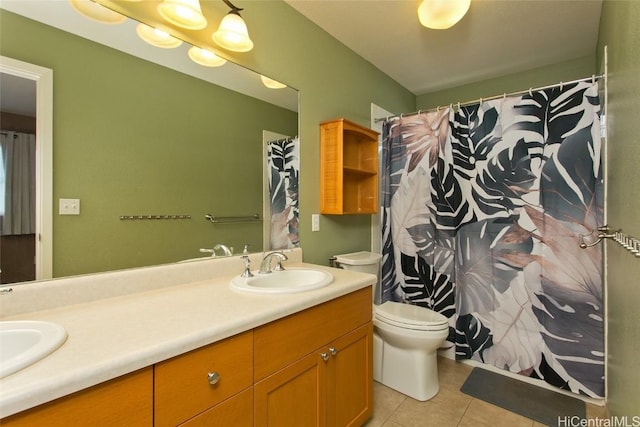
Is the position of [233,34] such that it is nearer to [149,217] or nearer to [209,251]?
[149,217]

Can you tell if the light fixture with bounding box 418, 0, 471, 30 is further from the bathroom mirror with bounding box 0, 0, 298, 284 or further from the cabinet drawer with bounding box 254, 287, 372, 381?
the cabinet drawer with bounding box 254, 287, 372, 381

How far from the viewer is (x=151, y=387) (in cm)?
74

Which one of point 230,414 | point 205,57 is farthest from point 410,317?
point 205,57

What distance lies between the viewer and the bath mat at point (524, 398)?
1686mm

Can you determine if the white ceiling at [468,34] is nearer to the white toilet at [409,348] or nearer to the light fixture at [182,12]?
the light fixture at [182,12]

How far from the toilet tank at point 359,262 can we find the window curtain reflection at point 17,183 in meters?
1.57

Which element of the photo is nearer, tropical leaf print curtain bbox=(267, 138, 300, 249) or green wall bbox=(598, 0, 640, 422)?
green wall bbox=(598, 0, 640, 422)

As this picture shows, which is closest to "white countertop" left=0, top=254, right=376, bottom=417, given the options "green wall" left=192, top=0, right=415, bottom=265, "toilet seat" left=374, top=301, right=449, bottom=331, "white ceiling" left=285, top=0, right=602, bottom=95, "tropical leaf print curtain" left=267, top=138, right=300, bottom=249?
"tropical leaf print curtain" left=267, top=138, right=300, bottom=249

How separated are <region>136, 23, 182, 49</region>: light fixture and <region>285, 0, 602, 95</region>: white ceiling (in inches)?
34.0

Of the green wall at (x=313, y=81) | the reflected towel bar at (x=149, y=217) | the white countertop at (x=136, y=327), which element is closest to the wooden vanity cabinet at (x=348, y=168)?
the green wall at (x=313, y=81)

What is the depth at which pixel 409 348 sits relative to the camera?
183 centimetres

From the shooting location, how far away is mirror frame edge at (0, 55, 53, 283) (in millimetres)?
985

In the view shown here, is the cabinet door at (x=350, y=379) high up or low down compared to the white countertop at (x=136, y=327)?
down

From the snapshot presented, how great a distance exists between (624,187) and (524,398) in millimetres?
1441
